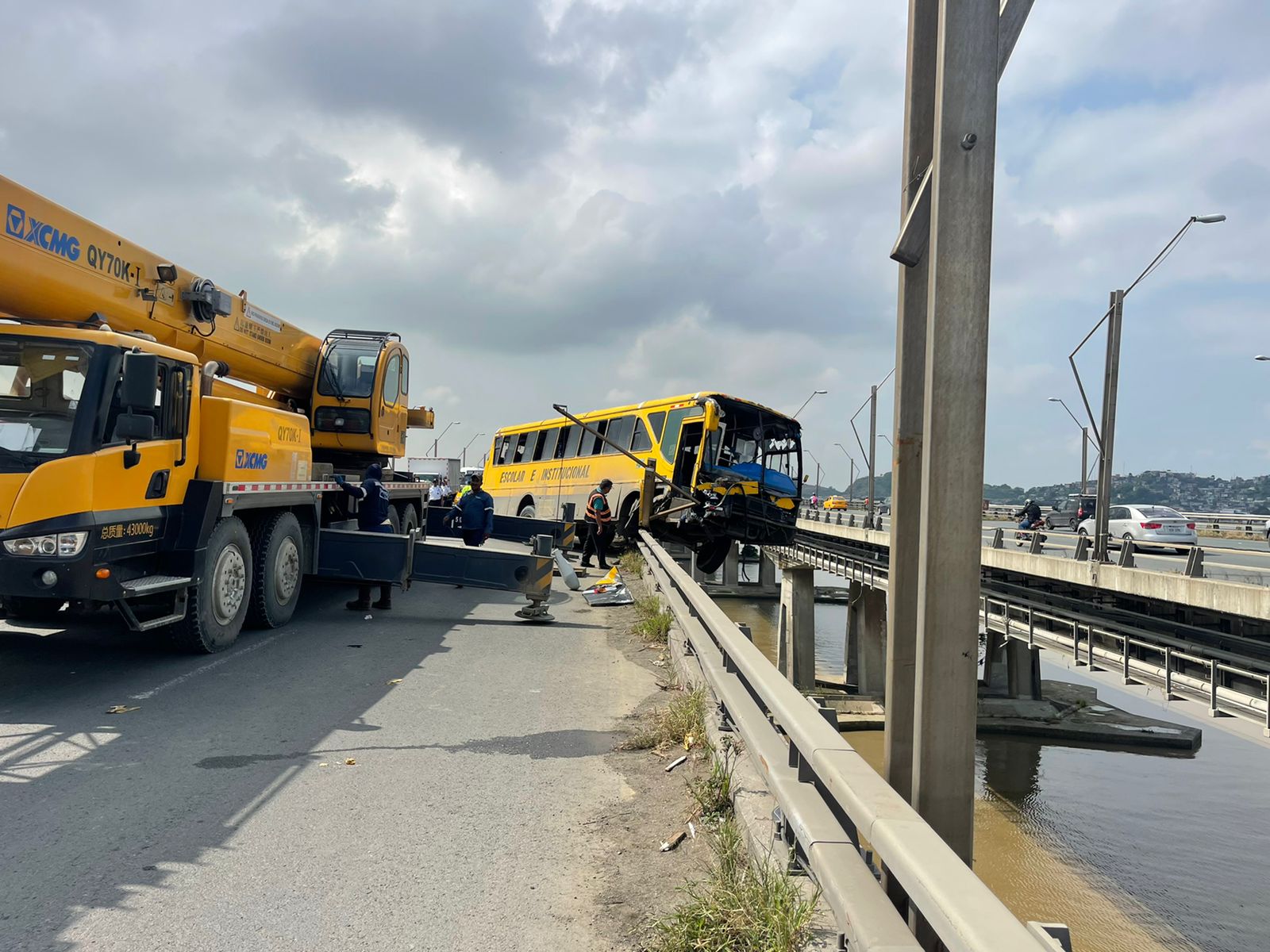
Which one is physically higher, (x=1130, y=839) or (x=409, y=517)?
(x=409, y=517)

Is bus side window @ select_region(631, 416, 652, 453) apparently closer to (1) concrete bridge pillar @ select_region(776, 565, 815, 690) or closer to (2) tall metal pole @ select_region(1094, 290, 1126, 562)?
(1) concrete bridge pillar @ select_region(776, 565, 815, 690)

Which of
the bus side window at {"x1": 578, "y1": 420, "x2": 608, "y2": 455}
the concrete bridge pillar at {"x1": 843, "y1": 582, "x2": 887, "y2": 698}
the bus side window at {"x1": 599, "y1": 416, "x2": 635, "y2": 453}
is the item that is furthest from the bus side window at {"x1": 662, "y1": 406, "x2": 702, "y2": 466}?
the concrete bridge pillar at {"x1": 843, "y1": 582, "x2": 887, "y2": 698}

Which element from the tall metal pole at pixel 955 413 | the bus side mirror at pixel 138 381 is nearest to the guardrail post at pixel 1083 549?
the tall metal pole at pixel 955 413

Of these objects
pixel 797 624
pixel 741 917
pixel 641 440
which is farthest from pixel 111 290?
pixel 641 440

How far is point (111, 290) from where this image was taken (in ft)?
27.6

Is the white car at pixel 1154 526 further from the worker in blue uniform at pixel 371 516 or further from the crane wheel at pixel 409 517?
the worker in blue uniform at pixel 371 516

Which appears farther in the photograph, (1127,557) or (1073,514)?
(1073,514)

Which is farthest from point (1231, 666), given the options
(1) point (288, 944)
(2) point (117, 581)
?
(2) point (117, 581)

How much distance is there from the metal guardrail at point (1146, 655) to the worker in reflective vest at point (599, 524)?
733cm

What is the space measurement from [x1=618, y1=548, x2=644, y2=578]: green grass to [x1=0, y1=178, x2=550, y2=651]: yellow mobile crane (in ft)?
23.4

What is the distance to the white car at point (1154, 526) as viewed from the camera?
26828mm

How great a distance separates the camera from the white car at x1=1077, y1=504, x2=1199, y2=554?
2683cm

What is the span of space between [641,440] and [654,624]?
1003 centimetres

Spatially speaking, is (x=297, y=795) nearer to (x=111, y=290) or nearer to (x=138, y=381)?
(x=138, y=381)
